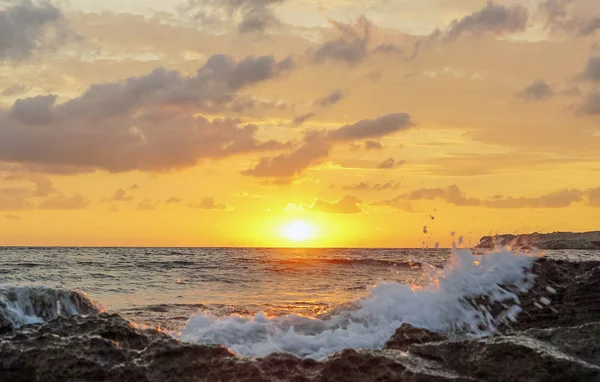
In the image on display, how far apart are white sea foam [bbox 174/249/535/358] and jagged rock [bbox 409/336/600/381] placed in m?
2.33

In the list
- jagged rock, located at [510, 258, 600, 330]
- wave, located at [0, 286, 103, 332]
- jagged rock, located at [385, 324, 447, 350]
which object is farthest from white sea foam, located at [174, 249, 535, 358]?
wave, located at [0, 286, 103, 332]

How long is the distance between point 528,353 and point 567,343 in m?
0.77

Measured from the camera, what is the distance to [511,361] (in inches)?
182

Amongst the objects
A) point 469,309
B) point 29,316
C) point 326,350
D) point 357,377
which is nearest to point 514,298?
point 469,309

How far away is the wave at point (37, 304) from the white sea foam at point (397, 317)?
1548mm

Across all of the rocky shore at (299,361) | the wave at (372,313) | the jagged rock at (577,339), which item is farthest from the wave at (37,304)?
the jagged rock at (577,339)

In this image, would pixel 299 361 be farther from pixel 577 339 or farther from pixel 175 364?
pixel 577 339

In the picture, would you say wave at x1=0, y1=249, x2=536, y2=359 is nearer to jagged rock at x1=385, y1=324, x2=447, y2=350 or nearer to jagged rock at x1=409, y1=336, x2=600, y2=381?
jagged rock at x1=385, y1=324, x2=447, y2=350

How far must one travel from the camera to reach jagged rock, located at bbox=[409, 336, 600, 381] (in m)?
4.45

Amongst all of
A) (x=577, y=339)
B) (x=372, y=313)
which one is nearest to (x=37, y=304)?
(x=372, y=313)

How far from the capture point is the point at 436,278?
952 cm

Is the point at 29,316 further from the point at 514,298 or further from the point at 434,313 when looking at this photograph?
the point at 514,298

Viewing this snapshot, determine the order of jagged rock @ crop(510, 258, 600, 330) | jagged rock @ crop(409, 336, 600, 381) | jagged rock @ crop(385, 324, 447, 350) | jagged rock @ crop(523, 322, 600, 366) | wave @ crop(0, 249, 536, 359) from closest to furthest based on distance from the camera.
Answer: jagged rock @ crop(409, 336, 600, 381), jagged rock @ crop(523, 322, 600, 366), jagged rock @ crop(385, 324, 447, 350), wave @ crop(0, 249, 536, 359), jagged rock @ crop(510, 258, 600, 330)

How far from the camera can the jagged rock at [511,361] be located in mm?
4453
